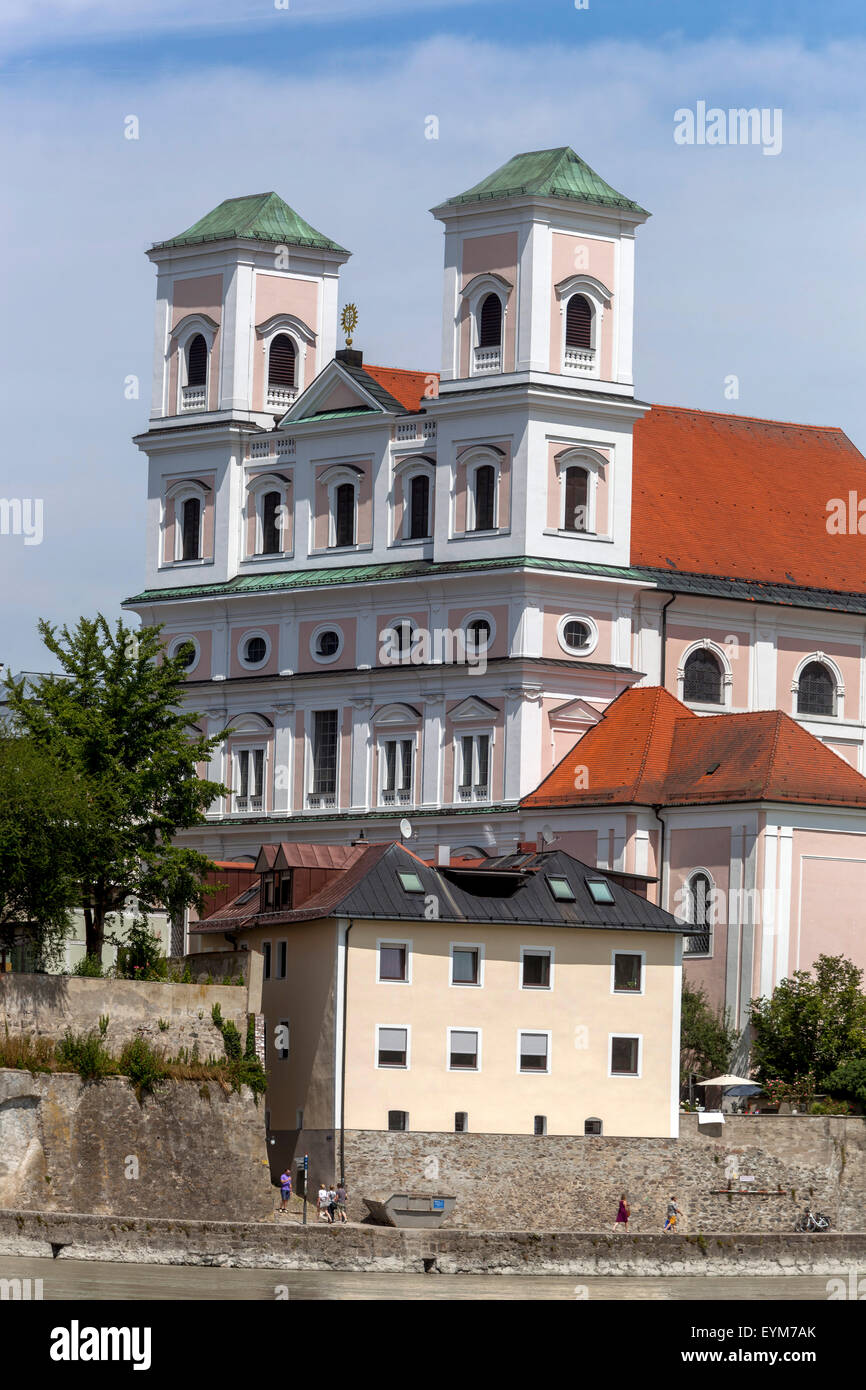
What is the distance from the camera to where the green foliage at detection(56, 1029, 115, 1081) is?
66.8 m

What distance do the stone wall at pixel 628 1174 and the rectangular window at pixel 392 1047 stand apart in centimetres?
153

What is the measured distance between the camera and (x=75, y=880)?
2830 inches

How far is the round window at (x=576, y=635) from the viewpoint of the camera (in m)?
93.2

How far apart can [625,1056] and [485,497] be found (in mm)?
25209

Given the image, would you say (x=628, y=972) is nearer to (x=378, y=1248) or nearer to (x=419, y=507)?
(x=378, y=1248)

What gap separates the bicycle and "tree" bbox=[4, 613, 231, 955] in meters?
14.9

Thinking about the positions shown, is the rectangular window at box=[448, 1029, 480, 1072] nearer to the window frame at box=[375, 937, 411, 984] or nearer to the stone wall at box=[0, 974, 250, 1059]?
the window frame at box=[375, 937, 411, 984]

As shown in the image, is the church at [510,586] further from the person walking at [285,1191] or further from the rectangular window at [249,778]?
the person walking at [285,1191]

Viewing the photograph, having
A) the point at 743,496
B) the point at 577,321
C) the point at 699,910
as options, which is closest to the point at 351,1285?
the point at 699,910

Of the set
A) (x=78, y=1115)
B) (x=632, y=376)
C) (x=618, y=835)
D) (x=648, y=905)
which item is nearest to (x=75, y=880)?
(x=78, y=1115)

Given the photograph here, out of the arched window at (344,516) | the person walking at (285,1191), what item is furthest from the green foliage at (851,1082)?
the arched window at (344,516)

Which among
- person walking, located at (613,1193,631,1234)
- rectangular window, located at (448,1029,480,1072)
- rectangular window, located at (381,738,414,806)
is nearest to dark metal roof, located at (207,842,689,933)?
rectangular window, located at (448,1029,480,1072)

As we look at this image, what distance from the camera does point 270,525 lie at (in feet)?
328
